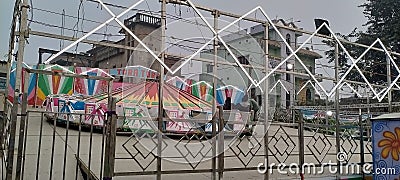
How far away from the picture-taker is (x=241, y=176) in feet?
11.1

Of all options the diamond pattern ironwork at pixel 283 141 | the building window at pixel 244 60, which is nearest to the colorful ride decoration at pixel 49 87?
the building window at pixel 244 60

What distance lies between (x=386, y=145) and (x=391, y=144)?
0.16 ft

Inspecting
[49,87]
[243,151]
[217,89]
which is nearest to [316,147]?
[243,151]

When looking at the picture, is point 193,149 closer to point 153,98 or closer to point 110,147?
point 110,147

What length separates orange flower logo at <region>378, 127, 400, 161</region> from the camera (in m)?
2.88

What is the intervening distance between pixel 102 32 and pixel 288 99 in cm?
621

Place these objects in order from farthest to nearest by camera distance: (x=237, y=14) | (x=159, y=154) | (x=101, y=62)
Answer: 1. (x=101, y=62)
2. (x=237, y=14)
3. (x=159, y=154)

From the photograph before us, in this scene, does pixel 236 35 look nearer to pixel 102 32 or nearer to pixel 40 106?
pixel 102 32

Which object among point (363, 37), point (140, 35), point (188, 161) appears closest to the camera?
point (188, 161)

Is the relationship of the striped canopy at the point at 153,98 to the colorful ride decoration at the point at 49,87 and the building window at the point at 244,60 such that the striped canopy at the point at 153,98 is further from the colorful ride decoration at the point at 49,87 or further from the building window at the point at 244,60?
the colorful ride decoration at the point at 49,87

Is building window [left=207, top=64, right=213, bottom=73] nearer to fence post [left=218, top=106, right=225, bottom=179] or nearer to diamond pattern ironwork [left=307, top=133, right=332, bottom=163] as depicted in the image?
fence post [left=218, top=106, right=225, bottom=179]

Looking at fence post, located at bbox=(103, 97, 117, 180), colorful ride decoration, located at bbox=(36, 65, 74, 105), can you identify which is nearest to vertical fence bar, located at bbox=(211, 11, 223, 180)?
fence post, located at bbox=(103, 97, 117, 180)

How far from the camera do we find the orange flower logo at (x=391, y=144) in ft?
9.46

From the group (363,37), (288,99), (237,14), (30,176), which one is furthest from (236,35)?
(363,37)
